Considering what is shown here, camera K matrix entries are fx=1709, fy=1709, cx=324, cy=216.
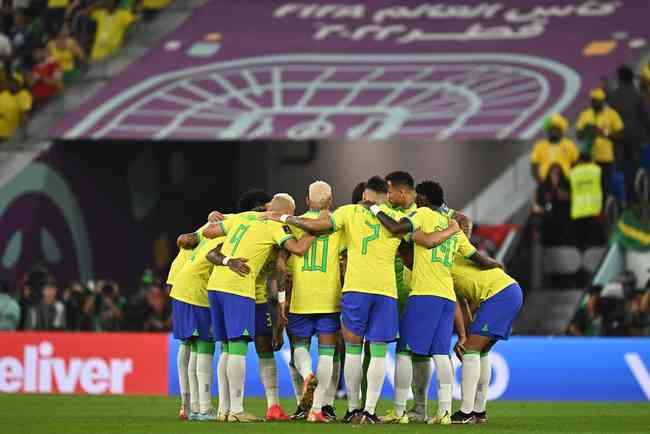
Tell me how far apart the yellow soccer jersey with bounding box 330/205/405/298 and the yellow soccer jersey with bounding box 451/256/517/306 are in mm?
955

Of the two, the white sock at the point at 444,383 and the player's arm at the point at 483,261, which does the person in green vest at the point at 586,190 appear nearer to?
the player's arm at the point at 483,261

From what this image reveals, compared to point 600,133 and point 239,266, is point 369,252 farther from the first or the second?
point 600,133

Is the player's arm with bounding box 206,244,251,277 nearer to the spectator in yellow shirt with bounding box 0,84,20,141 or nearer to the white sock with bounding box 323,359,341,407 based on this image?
the white sock with bounding box 323,359,341,407

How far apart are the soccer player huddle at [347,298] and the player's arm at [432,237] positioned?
0.04ft

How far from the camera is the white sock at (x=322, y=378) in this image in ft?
53.9

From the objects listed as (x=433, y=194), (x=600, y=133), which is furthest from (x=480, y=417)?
(x=600, y=133)

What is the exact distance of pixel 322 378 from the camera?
648 inches

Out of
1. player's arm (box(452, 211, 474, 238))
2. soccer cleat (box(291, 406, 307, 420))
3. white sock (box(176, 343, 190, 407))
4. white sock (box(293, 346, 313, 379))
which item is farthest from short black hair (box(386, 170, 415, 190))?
white sock (box(176, 343, 190, 407))

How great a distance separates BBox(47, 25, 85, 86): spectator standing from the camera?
109 ft

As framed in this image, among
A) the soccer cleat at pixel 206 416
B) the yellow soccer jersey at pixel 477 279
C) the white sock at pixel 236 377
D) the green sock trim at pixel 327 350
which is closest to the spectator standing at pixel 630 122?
the yellow soccer jersey at pixel 477 279

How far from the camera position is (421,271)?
16328 millimetres

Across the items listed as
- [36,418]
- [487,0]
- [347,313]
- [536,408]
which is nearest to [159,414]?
[36,418]

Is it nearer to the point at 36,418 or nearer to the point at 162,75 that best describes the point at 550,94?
the point at 162,75

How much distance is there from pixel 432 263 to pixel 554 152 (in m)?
11.5
